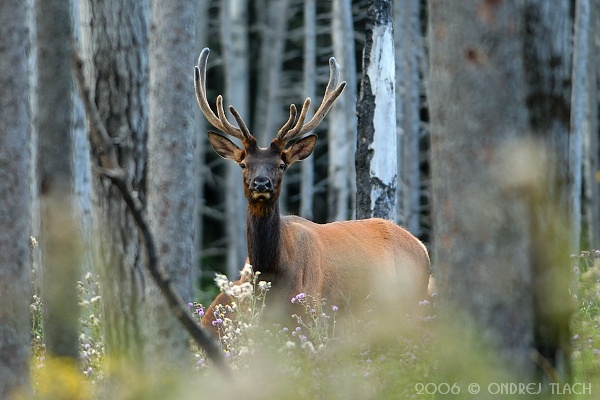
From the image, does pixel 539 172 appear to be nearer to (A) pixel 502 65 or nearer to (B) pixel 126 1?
(A) pixel 502 65

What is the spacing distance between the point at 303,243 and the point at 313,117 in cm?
127

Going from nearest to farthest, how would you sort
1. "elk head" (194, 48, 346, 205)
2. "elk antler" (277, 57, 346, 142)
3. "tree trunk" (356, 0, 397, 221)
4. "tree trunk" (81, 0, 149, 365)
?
"tree trunk" (81, 0, 149, 365) → "elk head" (194, 48, 346, 205) → "elk antler" (277, 57, 346, 142) → "tree trunk" (356, 0, 397, 221)

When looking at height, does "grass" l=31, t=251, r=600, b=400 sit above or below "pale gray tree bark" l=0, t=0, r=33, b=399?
below

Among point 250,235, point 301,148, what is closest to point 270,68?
point 301,148

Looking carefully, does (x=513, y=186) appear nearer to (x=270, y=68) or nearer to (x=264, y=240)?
(x=264, y=240)

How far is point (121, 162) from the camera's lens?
567cm

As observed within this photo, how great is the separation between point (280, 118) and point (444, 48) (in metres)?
26.9

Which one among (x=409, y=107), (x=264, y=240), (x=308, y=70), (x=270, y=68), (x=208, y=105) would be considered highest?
(x=270, y=68)

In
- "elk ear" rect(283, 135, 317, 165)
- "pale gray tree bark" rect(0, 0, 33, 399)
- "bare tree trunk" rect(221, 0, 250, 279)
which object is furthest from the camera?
"bare tree trunk" rect(221, 0, 250, 279)

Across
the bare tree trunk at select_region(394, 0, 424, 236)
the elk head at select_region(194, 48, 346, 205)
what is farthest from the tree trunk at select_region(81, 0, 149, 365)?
the bare tree trunk at select_region(394, 0, 424, 236)

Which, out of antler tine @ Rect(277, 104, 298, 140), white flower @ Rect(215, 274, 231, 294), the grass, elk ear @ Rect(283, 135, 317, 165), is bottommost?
the grass

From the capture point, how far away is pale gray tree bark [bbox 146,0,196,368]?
7.86 metres

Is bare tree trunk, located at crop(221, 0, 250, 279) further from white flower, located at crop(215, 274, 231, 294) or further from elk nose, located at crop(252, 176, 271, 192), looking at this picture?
white flower, located at crop(215, 274, 231, 294)

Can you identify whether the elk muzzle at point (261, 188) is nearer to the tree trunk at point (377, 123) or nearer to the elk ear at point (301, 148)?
the elk ear at point (301, 148)
